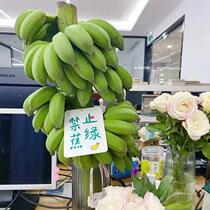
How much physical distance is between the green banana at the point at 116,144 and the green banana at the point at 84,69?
0.13m

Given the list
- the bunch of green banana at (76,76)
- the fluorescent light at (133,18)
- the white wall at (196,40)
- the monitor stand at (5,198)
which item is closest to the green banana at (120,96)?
the bunch of green banana at (76,76)

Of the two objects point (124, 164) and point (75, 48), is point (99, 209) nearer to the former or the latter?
point (124, 164)

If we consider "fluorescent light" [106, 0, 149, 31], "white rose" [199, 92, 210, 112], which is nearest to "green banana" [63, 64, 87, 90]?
"white rose" [199, 92, 210, 112]

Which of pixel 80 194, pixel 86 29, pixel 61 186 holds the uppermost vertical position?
pixel 86 29

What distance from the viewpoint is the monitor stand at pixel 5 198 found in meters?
0.91

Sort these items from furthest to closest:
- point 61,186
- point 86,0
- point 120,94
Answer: point 86,0
point 61,186
point 120,94

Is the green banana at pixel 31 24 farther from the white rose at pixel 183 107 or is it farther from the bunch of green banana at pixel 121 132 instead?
the white rose at pixel 183 107

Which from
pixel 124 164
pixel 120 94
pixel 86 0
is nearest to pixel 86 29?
pixel 120 94

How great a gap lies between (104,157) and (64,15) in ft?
1.11

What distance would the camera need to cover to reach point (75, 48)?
543 millimetres

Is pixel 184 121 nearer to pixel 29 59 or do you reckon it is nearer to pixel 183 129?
pixel 183 129

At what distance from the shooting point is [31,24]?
0.56m

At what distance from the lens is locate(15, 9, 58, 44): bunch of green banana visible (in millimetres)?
557

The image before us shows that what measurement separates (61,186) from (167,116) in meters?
0.59
